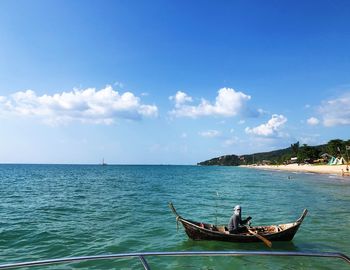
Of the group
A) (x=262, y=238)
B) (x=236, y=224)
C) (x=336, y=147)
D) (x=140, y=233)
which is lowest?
(x=140, y=233)

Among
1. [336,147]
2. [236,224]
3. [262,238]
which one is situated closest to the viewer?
[262,238]

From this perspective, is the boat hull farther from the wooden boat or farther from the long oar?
the long oar

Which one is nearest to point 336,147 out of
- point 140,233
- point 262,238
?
point 140,233

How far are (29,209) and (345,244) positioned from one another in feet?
80.3

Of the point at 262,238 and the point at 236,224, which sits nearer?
the point at 262,238

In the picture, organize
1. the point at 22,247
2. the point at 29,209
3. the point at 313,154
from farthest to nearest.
→ the point at 313,154
the point at 29,209
the point at 22,247

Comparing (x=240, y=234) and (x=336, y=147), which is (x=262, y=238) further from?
(x=336, y=147)

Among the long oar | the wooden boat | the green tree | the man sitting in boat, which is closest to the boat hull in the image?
the wooden boat

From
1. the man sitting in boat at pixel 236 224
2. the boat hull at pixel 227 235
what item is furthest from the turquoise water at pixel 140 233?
the man sitting in boat at pixel 236 224

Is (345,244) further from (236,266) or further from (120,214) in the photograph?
(120,214)

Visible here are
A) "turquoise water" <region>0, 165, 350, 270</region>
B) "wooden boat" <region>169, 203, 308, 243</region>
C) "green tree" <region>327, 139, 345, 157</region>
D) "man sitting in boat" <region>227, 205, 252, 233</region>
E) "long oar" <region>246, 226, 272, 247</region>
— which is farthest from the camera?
"green tree" <region>327, 139, 345, 157</region>

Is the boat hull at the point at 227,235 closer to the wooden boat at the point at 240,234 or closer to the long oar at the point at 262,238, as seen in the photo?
the wooden boat at the point at 240,234

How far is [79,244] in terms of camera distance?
17.3 meters

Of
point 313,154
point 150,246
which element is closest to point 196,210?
point 150,246
